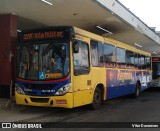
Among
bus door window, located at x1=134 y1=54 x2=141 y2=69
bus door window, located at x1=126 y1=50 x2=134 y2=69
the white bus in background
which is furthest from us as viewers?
the white bus in background

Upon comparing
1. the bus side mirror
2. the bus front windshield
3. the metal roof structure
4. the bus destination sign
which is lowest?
the bus front windshield

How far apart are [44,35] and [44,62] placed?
0.95 meters

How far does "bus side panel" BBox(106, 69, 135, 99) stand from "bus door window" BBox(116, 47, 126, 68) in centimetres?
30

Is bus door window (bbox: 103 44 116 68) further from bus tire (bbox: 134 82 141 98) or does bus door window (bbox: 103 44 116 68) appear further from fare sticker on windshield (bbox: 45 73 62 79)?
bus tire (bbox: 134 82 141 98)

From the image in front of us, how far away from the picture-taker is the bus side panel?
49.0 ft

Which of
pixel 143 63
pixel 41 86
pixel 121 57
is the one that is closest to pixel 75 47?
pixel 41 86

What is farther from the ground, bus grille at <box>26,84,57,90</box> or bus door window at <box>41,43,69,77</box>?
bus door window at <box>41,43,69,77</box>

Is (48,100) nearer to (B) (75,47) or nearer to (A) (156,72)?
(B) (75,47)

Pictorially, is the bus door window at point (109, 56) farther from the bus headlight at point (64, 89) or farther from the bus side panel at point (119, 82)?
the bus headlight at point (64, 89)

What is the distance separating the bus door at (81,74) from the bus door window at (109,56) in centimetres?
197

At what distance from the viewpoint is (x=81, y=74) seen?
12.2 meters

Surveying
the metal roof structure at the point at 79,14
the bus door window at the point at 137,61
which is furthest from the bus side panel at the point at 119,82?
the metal roof structure at the point at 79,14

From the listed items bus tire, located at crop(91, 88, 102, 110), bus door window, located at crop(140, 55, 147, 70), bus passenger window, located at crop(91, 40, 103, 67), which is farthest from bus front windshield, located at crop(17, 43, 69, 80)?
bus door window, located at crop(140, 55, 147, 70)

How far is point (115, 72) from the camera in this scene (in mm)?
15727
